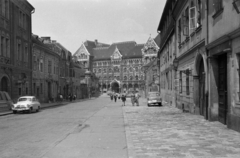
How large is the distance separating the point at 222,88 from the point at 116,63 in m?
Result: 108

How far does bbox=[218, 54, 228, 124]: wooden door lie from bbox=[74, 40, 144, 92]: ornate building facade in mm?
99133

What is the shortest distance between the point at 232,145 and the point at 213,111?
5.79m

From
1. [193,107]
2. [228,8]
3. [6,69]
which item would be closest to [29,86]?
[6,69]

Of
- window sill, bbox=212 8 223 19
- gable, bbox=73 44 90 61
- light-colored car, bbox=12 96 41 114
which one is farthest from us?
gable, bbox=73 44 90 61

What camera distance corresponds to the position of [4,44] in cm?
2708

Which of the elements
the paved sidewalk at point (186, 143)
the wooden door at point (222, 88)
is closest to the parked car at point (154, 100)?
the wooden door at point (222, 88)

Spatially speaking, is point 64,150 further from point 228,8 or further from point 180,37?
point 180,37

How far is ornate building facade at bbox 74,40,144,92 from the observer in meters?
115

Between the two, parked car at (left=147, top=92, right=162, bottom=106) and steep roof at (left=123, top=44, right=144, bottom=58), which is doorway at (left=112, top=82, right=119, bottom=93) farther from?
parked car at (left=147, top=92, right=162, bottom=106)

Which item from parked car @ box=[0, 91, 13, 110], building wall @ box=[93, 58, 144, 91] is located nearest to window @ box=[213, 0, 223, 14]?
parked car @ box=[0, 91, 13, 110]

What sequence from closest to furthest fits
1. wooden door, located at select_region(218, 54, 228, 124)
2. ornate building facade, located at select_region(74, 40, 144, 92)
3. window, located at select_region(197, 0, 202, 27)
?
wooden door, located at select_region(218, 54, 228, 124) < window, located at select_region(197, 0, 202, 27) < ornate building facade, located at select_region(74, 40, 144, 92)

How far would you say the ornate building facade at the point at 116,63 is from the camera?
115438 mm

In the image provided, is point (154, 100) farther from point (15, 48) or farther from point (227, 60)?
point (227, 60)

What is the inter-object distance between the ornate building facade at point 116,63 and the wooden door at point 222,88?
9913 centimetres
